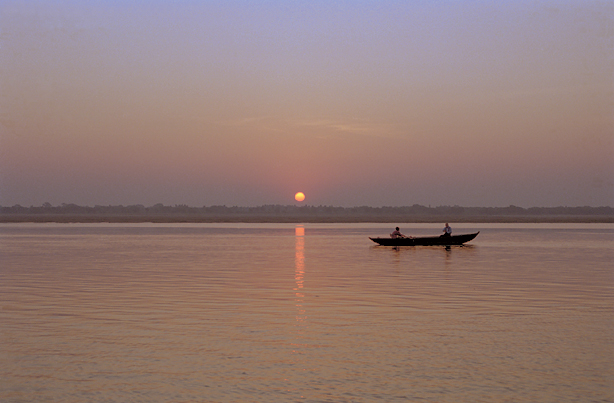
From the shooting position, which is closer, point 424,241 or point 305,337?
point 305,337

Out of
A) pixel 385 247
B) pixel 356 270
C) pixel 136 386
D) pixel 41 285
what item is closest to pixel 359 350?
pixel 136 386

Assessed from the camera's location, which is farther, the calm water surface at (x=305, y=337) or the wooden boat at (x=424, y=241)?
the wooden boat at (x=424, y=241)

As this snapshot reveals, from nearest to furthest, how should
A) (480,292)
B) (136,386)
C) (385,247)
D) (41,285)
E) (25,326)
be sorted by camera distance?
1. (136,386)
2. (25,326)
3. (480,292)
4. (41,285)
5. (385,247)

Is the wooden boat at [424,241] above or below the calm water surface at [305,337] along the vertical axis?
above

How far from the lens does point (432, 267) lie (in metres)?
40.6

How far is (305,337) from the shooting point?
57.9 ft

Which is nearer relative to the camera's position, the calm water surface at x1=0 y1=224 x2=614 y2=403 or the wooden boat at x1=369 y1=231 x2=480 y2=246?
the calm water surface at x1=0 y1=224 x2=614 y2=403

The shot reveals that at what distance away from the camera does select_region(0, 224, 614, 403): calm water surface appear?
12695 mm

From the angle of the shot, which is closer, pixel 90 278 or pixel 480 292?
pixel 480 292

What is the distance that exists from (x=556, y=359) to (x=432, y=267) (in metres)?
25.6

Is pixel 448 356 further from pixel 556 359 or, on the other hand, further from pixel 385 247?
pixel 385 247

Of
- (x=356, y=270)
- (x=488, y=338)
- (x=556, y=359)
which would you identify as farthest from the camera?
(x=356, y=270)

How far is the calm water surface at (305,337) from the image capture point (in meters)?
12.7

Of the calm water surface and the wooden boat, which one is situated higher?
the wooden boat
